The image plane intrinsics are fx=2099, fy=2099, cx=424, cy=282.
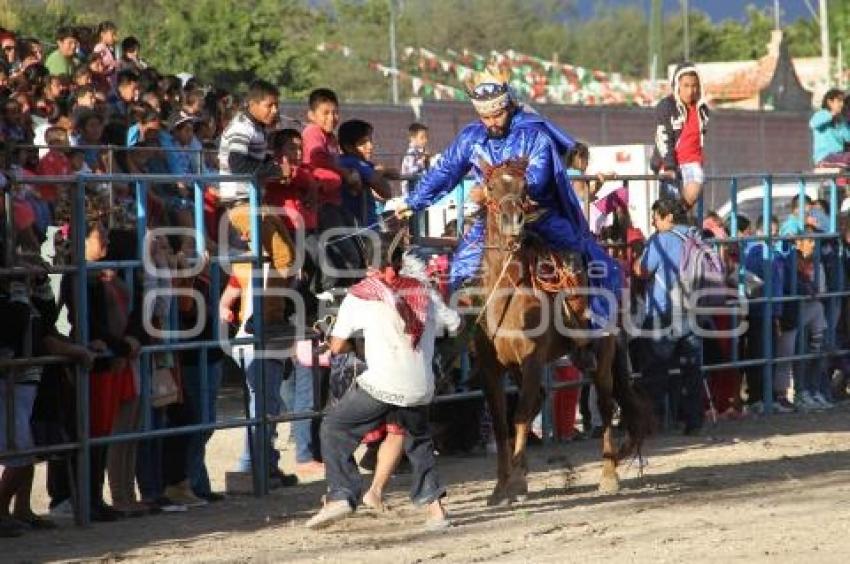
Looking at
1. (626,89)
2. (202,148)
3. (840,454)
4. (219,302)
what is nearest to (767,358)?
(840,454)

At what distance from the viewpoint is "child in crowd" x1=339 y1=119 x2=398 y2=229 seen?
14.6m

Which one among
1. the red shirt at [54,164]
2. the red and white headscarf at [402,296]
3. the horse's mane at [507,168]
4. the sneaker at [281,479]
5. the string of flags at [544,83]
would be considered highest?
the string of flags at [544,83]

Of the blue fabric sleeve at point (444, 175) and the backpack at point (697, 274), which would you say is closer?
the blue fabric sleeve at point (444, 175)

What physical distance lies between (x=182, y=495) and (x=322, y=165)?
2498 millimetres

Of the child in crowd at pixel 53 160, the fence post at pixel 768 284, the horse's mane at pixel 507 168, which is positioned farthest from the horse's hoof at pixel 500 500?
the fence post at pixel 768 284

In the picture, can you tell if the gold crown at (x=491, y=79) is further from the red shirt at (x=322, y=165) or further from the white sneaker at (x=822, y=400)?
the white sneaker at (x=822, y=400)

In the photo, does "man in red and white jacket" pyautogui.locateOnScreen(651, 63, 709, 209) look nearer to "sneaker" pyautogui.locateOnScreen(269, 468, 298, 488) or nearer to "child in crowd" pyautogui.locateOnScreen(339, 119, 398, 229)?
"child in crowd" pyautogui.locateOnScreen(339, 119, 398, 229)

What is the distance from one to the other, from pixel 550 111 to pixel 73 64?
9.02m

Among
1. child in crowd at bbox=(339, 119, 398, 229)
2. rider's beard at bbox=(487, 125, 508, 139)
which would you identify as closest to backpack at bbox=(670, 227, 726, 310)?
child in crowd at bbox=(339, 119, 398, 229)

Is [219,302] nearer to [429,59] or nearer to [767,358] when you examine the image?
[767,358]

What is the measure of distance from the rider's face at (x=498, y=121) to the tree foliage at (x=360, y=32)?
53.9ft

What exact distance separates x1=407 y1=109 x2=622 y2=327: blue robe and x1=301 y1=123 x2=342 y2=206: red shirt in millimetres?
929

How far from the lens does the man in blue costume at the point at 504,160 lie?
13188 millimetres

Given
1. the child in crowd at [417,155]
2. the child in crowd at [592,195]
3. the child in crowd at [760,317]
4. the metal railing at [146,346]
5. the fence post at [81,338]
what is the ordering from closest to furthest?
the metal railing at [146,346] < the fence post at [81,338] < the child in crowd at [592,195] < the child in crowd at [760,317] < the child in crowd at [417,155]
